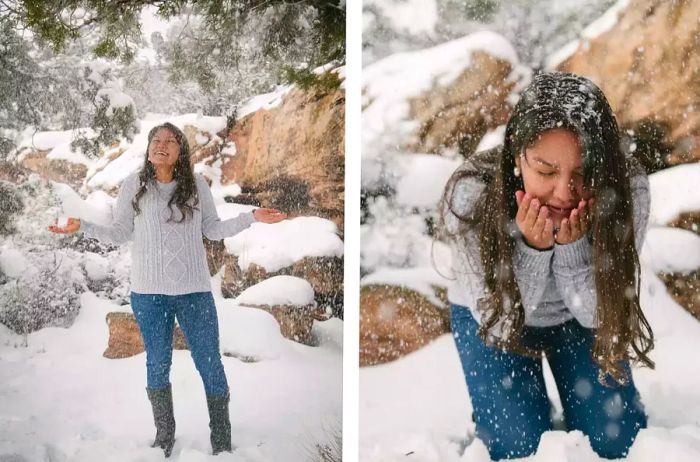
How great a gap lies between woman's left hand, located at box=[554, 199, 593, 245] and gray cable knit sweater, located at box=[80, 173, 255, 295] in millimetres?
1210

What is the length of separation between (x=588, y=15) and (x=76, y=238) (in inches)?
72.2

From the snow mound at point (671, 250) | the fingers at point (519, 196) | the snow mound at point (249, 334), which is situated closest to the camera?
the snow mound at point (671, 250)

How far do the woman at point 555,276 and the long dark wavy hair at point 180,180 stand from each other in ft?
3.10

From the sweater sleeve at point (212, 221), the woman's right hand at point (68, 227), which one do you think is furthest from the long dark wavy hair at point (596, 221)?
the woman's right hand at point (68, 227)

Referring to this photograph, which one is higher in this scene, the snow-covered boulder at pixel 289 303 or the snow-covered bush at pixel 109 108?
the snow-covered bush at pixel 109 108

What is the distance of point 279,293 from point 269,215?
0.28 metres

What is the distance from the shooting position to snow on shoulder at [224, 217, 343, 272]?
94.4 inches

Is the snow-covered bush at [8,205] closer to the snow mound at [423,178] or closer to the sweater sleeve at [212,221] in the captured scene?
the sweater sleeve at [212,221]

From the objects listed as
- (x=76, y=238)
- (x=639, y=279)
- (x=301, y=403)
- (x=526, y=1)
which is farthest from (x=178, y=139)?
(x=639, y=279)

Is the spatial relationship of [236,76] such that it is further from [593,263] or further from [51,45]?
[593,263]

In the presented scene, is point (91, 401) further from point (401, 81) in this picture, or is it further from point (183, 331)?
point (401, 81)

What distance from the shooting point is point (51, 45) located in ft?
7.60

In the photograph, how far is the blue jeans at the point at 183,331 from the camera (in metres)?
2.28

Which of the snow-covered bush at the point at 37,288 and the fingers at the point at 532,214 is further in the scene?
the snow-covered bush at the point at 37,288
